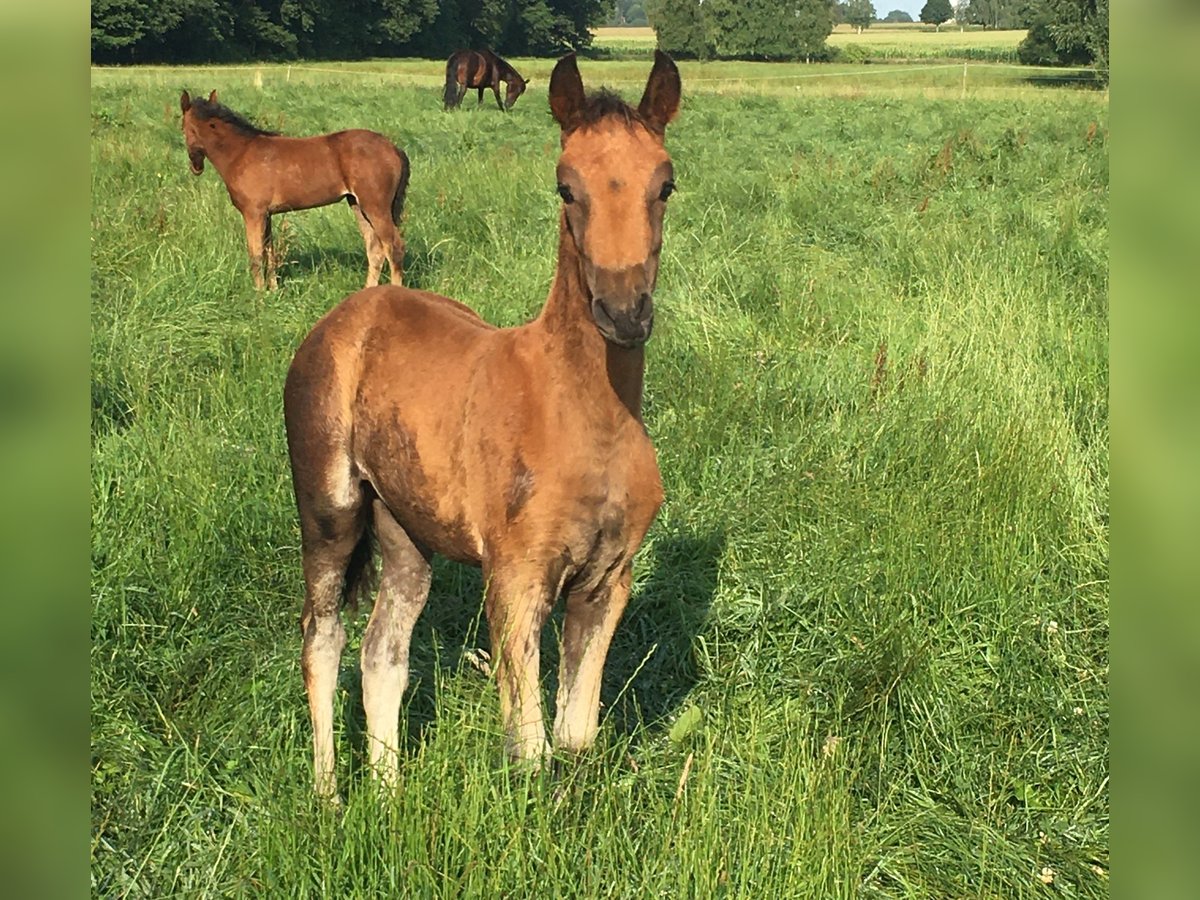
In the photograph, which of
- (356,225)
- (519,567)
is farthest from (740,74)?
(519,567)

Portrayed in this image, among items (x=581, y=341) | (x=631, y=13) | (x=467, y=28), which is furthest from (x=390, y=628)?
(x=631, y=13)

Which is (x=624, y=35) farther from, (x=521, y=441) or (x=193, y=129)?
(x=521, y=441)

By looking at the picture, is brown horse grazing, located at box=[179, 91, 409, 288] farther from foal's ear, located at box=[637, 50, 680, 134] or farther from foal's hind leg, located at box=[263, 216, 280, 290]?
foal's ear, located at box=[637, 50, 680, 134]

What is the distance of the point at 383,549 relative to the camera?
320 centimetres

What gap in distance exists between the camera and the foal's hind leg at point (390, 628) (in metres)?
2.96

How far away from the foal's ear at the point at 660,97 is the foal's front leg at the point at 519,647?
1.20 metres

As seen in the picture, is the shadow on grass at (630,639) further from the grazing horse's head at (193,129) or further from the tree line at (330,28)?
the tree line at (330,28)

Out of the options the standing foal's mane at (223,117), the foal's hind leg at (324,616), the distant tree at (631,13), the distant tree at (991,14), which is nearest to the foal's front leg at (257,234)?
the standing foal's mane at (223,117)

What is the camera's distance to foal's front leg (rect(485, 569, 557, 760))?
247 cm

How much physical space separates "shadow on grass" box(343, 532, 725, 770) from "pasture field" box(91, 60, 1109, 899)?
0.06 feet

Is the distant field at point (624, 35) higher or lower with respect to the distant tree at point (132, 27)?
higher
